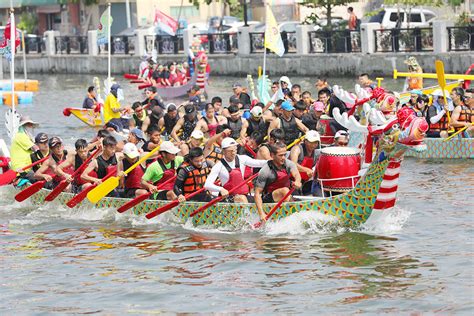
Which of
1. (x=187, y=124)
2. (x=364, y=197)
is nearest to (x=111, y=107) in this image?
(x=187, y=124)

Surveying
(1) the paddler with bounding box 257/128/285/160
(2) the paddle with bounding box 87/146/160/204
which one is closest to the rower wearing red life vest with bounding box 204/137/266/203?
(1) the paddler with bounding box 257/128/285/160

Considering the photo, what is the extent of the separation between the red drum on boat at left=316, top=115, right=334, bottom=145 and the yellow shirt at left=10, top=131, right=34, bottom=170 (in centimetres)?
538

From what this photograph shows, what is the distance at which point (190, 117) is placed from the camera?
2348cm

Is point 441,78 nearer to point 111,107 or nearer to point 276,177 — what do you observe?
point 276,177

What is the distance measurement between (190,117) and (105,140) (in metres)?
5.05

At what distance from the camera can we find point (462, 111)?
23297 millimetres

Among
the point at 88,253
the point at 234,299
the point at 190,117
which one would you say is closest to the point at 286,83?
the point at 190,117

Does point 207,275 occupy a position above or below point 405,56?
below

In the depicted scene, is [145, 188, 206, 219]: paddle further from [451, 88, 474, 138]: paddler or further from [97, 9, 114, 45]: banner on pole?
[97, 9, 114, 45]: banner on pole

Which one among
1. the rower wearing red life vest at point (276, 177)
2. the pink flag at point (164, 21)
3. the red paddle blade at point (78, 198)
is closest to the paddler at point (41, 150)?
the red paddle blade at point (78, 198)

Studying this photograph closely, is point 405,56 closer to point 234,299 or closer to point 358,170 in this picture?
point 358,170

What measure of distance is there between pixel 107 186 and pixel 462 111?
836 cm

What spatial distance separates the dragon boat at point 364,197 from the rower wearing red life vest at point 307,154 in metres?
0.80

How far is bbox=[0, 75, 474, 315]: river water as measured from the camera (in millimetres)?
13797
